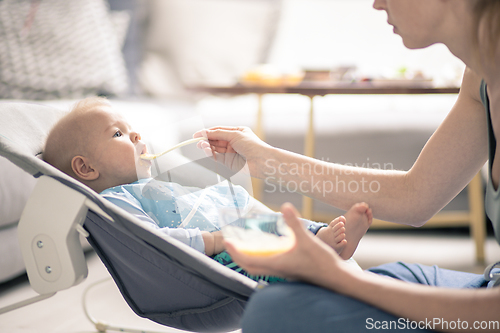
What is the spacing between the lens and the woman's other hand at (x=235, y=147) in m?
0.86

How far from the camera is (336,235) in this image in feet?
2.83

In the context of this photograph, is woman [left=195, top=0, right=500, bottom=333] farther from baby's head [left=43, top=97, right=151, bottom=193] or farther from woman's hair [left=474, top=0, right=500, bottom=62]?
baby's head [left=43, top=97, right=151, bottom=193]

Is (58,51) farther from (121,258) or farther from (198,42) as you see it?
(121,258)

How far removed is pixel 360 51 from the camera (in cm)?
291

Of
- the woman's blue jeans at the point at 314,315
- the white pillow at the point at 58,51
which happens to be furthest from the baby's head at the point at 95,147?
the white pillow at the point at 58,51

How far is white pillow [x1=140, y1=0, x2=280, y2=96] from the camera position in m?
2.64

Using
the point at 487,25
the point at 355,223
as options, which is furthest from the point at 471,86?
the point at 355,223

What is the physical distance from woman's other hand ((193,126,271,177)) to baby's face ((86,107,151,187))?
17 centimetres

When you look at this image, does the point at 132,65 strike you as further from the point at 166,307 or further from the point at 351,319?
the point at 351,319

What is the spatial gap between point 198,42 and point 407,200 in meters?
2.12

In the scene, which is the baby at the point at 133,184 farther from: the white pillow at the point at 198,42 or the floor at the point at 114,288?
the white pillow at the point at 198,42

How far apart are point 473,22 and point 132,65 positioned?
7.33 ft

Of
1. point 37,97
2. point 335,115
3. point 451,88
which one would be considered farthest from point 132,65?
point 451,88

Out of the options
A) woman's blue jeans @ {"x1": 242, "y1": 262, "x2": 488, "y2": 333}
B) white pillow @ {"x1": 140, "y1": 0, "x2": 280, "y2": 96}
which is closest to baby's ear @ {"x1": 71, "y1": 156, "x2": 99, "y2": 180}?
woman's blue jeans @ {"x1": 242, "y1": 262, "x2": 488, "y2": 333}
